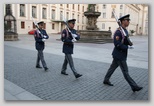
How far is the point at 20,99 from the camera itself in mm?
3184

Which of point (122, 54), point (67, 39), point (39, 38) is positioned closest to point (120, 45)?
point (122, 54)

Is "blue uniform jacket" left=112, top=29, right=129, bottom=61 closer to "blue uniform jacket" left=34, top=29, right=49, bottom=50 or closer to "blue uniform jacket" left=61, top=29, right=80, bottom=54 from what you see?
"blue uniform jacket" left=61, top=29, right=80, bottom=54

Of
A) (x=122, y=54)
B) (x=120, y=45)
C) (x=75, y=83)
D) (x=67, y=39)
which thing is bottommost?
(x=75, y=83)

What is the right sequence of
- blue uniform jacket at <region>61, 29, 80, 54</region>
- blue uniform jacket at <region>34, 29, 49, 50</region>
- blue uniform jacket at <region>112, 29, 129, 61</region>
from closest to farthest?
blue uniform jacket at <region>112, 29, 129, 61</region>
blue uniform jacket at <region>61, 29, 80, 54</region>
blue uniform jacket at <region>34, 29, 49, 50</region>

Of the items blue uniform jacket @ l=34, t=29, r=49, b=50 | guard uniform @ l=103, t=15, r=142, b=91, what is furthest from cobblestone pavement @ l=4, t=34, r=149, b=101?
blue uniform jacket @ l=34, t=29, r=49, b=50

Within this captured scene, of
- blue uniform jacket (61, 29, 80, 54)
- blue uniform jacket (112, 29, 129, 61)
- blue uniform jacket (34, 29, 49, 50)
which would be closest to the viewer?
blue uniform jacket (112, 29, 129, 61)

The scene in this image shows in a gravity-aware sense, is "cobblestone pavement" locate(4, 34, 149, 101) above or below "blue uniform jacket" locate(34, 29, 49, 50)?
below

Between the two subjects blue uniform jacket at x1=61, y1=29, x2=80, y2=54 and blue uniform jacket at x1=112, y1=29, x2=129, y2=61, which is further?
blue uniform jacket at x1=61, y1=29, x2=80, y2=54

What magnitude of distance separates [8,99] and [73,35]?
172 cm

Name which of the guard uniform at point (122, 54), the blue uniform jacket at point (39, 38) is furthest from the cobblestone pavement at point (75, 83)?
the blue uniform jacket at point (39, 38)

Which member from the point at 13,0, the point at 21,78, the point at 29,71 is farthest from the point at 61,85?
the point at 13,0

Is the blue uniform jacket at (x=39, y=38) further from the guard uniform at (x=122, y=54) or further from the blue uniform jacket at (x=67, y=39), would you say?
the guard uniform at (x=122, y=54)

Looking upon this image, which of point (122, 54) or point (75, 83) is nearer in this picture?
point (122, 54)

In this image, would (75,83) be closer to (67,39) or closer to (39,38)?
(67,39)
